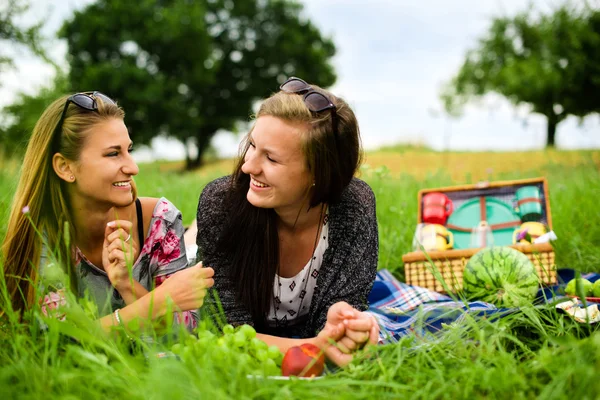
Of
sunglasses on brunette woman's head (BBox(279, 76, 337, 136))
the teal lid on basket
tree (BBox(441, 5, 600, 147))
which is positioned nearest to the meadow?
sunglasses on brunette woman's head (BBox(279, 76, 337, 136))

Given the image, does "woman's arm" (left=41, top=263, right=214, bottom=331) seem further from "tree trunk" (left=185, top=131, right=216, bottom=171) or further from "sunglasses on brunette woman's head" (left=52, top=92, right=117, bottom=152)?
"tree trunk" (left=185, top=131, right=216, bottom=171)

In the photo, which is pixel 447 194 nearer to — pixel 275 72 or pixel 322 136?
pixel 322 136

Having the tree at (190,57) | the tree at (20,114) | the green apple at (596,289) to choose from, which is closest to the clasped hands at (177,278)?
the green apple at (596,289)

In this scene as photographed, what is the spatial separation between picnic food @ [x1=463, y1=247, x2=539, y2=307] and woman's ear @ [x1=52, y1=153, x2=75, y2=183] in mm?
2447

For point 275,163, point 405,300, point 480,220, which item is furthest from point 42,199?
point 480,220

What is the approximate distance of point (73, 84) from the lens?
75.6ft

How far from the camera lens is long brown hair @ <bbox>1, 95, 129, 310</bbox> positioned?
2.72 metres

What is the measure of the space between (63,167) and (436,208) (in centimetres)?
298

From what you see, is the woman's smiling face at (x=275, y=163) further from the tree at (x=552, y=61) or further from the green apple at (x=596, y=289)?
the tree at (x=552, y=61)

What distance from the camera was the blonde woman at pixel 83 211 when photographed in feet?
8.95

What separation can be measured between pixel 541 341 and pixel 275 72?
84.8 feet

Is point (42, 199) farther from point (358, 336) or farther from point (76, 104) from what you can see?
point (358, 336)

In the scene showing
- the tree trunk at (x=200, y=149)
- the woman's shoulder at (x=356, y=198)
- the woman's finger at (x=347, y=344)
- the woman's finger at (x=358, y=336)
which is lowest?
the woman's finger at (x=347, y=344)

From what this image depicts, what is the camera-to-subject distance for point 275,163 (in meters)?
2.61
